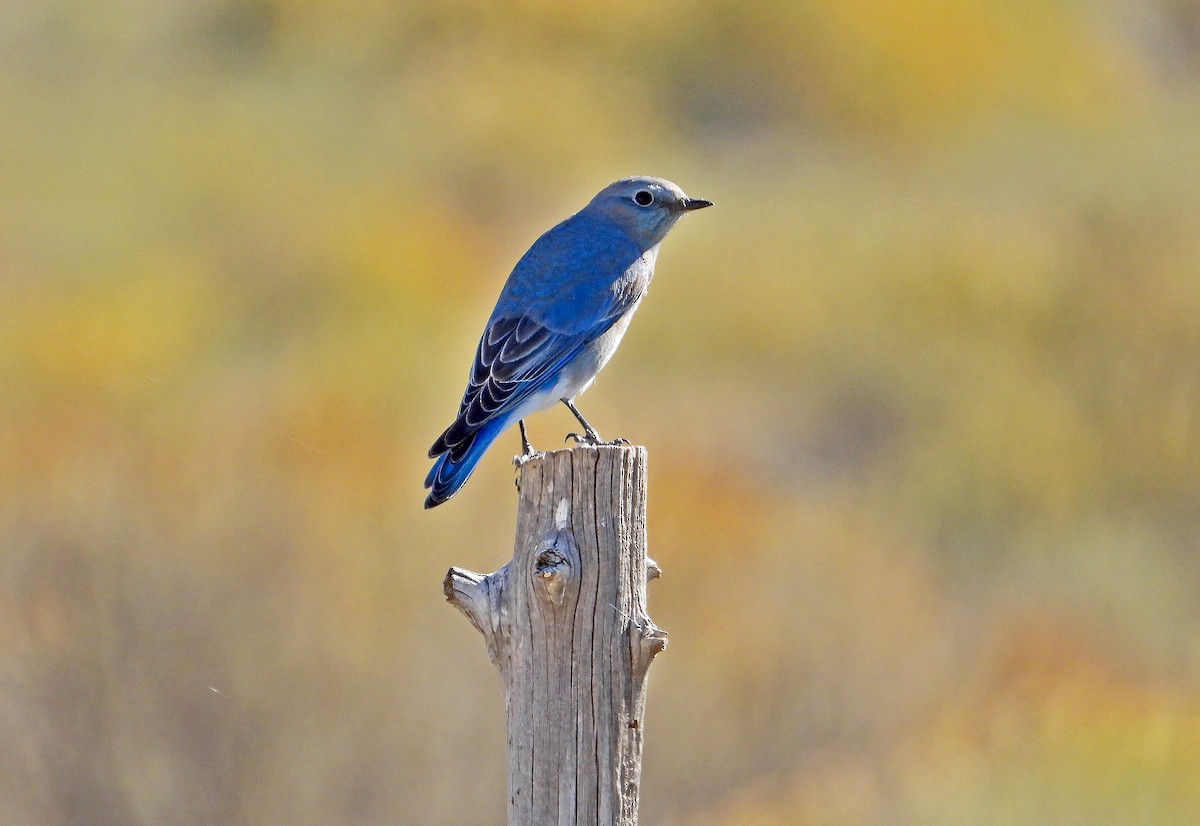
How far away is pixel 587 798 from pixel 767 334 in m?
10.4

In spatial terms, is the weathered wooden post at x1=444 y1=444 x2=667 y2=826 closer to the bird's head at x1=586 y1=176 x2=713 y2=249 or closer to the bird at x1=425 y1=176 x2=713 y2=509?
the bird at x1=425 y1=176 x2=713 y2=509

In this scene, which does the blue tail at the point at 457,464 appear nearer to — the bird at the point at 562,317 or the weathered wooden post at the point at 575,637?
the bird at the point at 562,317

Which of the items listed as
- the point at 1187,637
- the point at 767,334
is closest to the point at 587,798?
the point at 1187,637

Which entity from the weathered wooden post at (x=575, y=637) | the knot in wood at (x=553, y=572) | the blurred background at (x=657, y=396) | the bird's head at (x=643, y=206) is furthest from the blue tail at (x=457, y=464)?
the blurred background at (x=657, y=396)

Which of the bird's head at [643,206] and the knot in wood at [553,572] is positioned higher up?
the bird's head at [643,206]

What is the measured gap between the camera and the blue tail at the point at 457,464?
4797 millimetres

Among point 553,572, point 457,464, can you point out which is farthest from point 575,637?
point 457,464

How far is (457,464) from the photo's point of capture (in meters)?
4.90

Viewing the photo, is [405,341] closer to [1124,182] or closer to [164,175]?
[164,175]

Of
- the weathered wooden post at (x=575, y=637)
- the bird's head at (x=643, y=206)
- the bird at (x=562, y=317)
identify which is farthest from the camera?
the bird's head at (x=643, y=206)

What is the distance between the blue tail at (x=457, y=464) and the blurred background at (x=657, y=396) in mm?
3280

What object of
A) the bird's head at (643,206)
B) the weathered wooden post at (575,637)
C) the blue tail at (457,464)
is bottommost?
the weathered wooden post at (575,637)

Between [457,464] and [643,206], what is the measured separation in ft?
5.29

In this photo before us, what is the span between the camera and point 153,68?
18.6 metres
